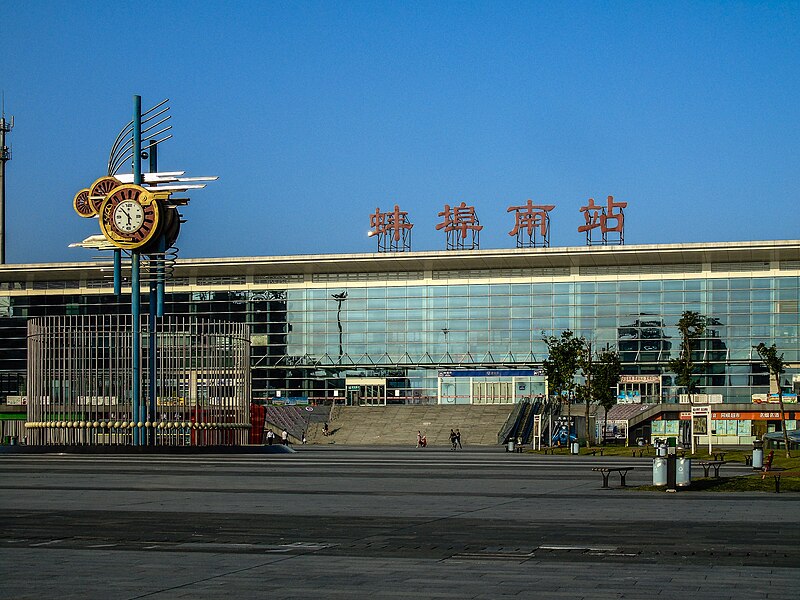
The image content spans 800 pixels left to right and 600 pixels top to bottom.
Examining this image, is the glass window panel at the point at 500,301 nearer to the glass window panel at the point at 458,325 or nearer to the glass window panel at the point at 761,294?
the glass window panel at the point at 458,325

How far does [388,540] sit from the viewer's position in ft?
67.4

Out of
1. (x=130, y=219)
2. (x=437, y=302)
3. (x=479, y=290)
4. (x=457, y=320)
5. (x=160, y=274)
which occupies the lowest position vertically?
(x=457, y=320)

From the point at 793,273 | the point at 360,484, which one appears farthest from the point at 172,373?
the point at 793,273

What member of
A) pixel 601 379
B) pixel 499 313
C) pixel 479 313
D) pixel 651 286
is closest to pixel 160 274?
pixel 601 379

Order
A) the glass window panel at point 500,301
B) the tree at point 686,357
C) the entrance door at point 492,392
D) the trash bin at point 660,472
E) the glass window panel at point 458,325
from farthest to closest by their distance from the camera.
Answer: the glass window panel at point 458,325 < the glass window panel at point 500,301 < the entrance door at point 492,392 < the tree at point 686,357 < the trash bin at point 660,472

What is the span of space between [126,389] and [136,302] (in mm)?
4820

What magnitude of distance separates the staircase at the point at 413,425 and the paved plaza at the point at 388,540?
61.6 meters

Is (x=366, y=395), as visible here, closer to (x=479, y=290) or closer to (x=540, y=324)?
(x=479, y=290)

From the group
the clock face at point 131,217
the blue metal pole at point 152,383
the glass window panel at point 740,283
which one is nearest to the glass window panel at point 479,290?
the glass window panel at point 740,283

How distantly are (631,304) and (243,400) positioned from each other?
6065cm

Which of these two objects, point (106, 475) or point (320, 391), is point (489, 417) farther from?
point (106, 475)

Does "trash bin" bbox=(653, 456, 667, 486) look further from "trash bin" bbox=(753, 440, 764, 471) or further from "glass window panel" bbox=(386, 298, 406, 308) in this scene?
"glass window panel" bbox=(386, 298, 406, 308)

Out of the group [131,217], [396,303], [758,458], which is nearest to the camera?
[758,458]

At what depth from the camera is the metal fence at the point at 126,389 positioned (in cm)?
6334
